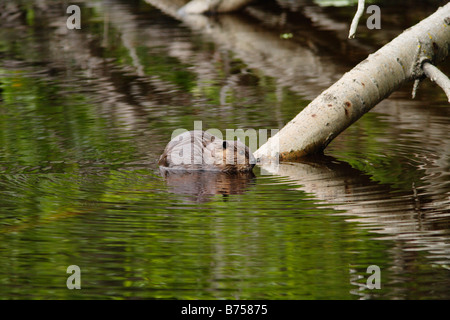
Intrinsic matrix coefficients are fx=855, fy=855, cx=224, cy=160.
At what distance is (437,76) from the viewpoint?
7961 mm

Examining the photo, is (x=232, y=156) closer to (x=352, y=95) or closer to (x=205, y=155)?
(x=205, y=155)

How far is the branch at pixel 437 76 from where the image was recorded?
7693mm

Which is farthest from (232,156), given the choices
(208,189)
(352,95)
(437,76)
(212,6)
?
(212,6)

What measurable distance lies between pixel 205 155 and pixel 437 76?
2.30 meters

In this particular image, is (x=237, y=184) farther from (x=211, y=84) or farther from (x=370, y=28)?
(x=370, y=28)

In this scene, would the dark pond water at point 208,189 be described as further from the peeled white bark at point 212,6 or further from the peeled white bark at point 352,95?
the peeled white bark at point 212,6

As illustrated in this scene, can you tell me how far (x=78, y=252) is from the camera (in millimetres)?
5609

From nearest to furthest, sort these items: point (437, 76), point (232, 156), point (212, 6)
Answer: point (232, 156)
point (437, 76)
point (212, 6)

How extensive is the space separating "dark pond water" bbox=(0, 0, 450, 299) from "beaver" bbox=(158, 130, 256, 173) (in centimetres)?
16

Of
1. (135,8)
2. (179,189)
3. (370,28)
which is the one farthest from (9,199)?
(135,8)

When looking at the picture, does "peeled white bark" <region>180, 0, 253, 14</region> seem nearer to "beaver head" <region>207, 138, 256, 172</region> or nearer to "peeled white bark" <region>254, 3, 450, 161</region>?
"peeled white bark" <region>254, 3, 450, 161</region>

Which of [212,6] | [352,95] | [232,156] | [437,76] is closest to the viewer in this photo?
[232,156]

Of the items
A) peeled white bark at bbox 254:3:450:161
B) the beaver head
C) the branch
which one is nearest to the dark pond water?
the beaver head

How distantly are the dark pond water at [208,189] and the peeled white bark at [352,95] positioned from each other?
9.8 inches
